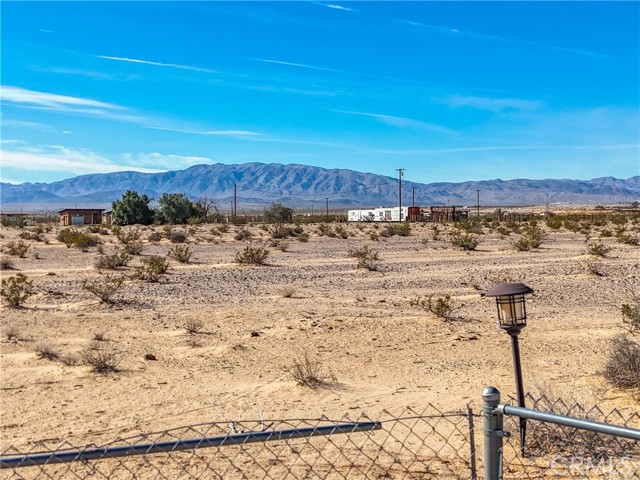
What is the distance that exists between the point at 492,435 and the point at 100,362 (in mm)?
7281

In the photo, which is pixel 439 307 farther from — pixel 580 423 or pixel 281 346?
pixel 580 423

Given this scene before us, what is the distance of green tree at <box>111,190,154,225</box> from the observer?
241ft

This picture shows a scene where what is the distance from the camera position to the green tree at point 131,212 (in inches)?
2896

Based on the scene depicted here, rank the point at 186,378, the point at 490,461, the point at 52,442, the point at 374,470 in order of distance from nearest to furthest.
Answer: the point at 490,461, the point at 374,470, the point at 52,442, the point at 186,378

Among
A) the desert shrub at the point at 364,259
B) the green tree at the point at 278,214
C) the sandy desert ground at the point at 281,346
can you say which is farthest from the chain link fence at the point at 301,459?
the green tree at the point at 278,214

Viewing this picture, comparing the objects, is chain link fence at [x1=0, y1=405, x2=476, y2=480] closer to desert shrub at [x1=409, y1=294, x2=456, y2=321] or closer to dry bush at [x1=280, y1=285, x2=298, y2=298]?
desert shrub at [x1=409, y1=294, x2=456, y2=321]

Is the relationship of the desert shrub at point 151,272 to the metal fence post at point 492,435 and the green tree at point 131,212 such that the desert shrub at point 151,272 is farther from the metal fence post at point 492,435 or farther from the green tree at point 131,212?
the green tree at point 131,212

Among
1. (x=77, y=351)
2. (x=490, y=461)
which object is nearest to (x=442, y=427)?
(x=490, y=461)

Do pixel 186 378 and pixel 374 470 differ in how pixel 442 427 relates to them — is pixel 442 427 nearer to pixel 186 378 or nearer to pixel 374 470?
pixel 374 470

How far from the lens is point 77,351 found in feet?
37.1

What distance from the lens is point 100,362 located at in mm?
10320

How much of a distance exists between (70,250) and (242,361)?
2632 cm

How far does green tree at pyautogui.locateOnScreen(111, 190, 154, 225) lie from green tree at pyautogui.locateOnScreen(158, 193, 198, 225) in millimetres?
1582

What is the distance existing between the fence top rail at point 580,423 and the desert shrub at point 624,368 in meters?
4.95
